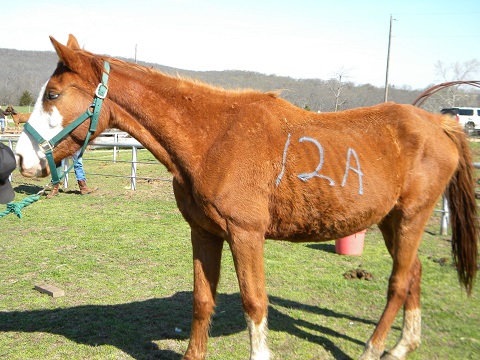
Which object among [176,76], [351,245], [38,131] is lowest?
[351,245]

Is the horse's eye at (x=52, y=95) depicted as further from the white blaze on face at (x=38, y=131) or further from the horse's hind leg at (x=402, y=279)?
the horse's hind leg at (x=402, y=279)

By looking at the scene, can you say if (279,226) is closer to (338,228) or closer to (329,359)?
(338,228)

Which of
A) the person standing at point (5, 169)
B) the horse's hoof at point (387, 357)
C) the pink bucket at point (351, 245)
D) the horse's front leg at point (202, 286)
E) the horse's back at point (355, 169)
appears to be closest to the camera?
the person standing at point (5, 169)

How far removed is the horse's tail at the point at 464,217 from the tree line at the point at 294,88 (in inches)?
803

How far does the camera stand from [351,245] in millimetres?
6625

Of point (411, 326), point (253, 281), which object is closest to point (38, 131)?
point (253, 281)

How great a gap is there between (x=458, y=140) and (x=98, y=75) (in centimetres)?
323

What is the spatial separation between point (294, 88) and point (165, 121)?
43.7 metres

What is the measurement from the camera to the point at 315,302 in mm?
5008

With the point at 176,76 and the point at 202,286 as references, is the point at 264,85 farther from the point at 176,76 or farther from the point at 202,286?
the point at 202,286

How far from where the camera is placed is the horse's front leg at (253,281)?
10.5 feet

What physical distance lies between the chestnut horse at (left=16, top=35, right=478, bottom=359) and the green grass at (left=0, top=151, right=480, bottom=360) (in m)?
0.54

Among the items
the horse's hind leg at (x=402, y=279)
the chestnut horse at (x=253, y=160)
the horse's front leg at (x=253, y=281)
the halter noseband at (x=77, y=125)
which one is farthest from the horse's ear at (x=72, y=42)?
the horse's hind leg at (x=402, y=279)

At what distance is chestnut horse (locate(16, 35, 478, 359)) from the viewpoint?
126 inches
